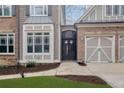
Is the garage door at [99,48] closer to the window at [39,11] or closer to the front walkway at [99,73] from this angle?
the window at [39,11]

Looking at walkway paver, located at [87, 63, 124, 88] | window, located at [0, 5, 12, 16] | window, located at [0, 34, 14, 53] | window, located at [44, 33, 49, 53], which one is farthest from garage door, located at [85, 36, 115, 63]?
window, located at [0, 5, 12, 16]

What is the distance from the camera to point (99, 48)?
23.6 m

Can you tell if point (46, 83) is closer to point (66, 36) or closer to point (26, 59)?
point (26, 59)

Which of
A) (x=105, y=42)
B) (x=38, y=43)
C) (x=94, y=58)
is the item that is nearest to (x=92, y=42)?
(x=105, y=42)

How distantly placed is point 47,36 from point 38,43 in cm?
98

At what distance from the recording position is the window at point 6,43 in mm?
22422

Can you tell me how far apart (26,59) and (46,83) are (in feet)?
38.7

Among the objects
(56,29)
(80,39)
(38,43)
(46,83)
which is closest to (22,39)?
(38,43)

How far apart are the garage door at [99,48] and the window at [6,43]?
654cm

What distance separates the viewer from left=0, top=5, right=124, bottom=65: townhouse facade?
2242cm

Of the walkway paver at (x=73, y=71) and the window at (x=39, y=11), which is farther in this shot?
the window at (x=39, y=11)

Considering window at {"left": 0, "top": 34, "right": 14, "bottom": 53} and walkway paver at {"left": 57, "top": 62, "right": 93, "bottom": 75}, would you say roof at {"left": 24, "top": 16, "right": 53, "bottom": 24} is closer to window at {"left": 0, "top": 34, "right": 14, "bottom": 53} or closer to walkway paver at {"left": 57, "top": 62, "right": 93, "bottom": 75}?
window at {"left": 0, "top": 34, "right": 14, "bottom": 53}

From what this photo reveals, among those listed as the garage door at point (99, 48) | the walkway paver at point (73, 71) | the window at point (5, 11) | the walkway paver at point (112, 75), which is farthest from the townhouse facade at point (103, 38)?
the window at point (5, 11)

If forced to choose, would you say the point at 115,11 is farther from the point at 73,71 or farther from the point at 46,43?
the point at 73,71
